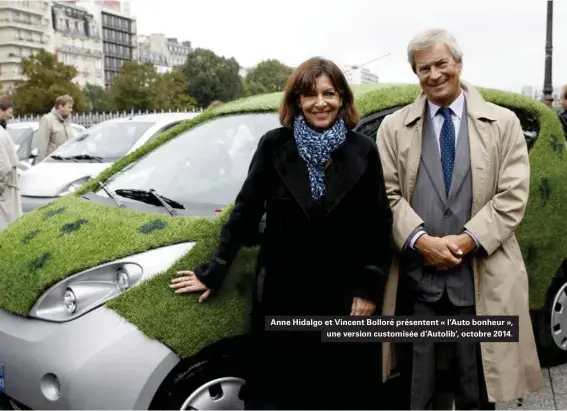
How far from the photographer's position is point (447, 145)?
2758 mm

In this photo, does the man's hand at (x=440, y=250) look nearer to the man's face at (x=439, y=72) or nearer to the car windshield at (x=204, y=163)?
the man's face at (x=439, y=72)

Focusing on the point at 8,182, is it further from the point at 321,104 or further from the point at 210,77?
the point at 210,77

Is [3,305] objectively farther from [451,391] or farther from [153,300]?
[451,391]

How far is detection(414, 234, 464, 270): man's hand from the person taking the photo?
104 inches

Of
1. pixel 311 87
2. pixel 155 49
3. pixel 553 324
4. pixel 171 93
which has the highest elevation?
pixel 155 49

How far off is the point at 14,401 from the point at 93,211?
1.01m

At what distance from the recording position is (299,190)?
2596 millimetres

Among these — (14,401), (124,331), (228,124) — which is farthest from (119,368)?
(228,124)

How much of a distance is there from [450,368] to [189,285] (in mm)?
1107

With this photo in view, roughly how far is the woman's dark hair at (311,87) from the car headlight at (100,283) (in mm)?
752

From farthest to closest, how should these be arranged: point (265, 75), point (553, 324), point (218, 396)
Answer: point (265, 75)
point (553, 324)
point (218, 396)

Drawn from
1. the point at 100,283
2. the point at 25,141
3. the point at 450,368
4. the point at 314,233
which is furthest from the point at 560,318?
the point at 25,141

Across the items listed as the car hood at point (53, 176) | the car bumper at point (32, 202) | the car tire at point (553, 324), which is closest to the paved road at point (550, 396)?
the car tire at point (553, 324)

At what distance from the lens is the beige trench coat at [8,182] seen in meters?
6.59
